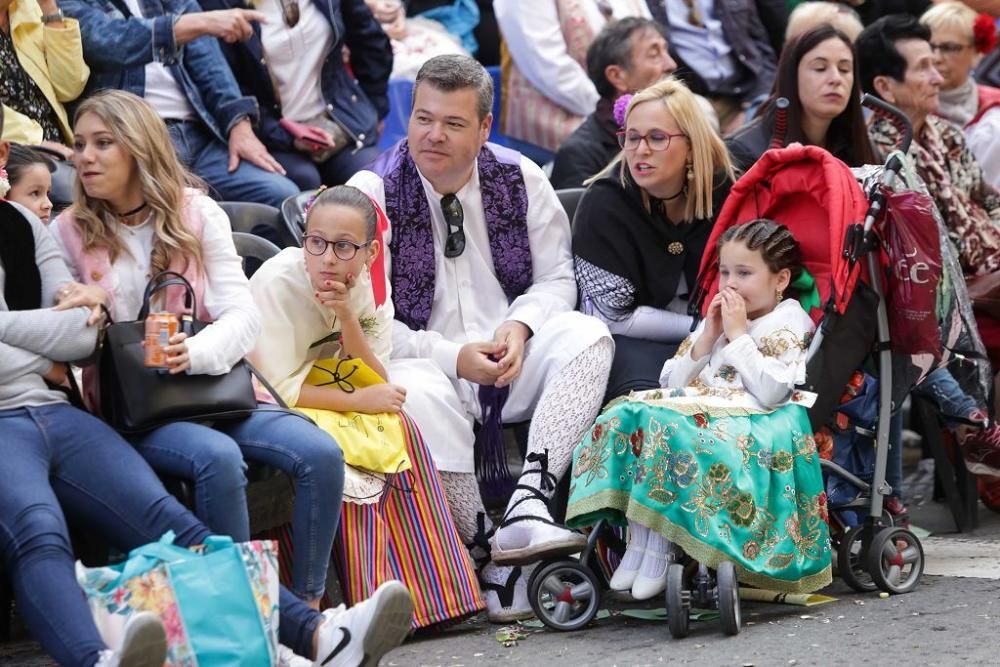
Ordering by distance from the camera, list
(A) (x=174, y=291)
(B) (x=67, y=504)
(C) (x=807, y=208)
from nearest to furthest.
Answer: (B) (x=67, y=504) < (A) (x=174, y=291) < (C) (x=807, y=208)

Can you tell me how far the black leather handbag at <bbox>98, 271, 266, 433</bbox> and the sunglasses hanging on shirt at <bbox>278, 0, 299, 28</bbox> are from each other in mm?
2650

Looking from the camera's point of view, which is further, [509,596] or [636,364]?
[636,364]

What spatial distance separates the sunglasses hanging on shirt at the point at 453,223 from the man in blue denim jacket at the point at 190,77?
887 mm

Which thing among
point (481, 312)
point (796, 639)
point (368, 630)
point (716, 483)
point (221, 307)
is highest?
point (221, 307)

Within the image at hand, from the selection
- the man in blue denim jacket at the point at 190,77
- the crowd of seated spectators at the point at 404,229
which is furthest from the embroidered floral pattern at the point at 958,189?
the man in blue denim jacket at the point at 190,77

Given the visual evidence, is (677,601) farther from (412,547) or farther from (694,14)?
(694,14)

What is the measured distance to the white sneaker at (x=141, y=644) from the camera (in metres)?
3.62

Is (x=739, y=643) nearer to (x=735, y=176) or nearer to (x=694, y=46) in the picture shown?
(x=735, y=176)

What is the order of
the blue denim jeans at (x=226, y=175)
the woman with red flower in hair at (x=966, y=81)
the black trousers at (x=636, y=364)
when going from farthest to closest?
the woman with red flower in hair at (x=966, y=81)
the blue denim jeans at (x=226, y=175)
the black trousers at (x=636, y=364)

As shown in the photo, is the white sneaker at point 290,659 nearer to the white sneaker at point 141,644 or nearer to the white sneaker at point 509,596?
the white sneaker at point 141,644

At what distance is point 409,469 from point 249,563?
1.10 m

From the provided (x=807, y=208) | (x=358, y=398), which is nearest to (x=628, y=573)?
(x=358, y=398)

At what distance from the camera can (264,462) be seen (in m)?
4.48

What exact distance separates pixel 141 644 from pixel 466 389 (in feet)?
6.49
